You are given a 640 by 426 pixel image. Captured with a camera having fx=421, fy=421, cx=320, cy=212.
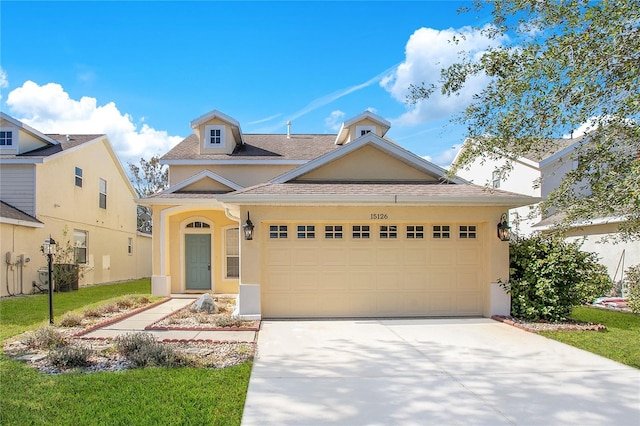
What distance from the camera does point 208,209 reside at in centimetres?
1402

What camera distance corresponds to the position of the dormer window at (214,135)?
53.0 feet

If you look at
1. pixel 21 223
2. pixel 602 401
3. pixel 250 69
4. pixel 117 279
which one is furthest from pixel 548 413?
pixel 117 279

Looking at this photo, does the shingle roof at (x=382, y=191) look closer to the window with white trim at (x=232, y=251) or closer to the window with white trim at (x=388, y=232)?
the window with white trim at (x=388, y=232)

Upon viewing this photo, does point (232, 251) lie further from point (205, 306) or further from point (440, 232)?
point (440, 232)

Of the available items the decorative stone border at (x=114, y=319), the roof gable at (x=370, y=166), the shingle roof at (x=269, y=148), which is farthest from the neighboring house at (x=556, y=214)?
the decorative stone border at (x=114, y=319)

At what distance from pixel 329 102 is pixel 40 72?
9149 millimetres

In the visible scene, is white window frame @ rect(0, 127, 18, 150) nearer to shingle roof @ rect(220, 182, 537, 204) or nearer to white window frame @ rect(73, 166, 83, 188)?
white window frame @ rect(73, 166, 83, 188)

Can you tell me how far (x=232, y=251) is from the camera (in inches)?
564

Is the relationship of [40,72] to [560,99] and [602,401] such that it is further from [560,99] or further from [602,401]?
[602,401]

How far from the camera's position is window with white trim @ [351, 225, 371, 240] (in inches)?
380

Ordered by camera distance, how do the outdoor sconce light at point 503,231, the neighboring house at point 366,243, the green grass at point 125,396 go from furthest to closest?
1. the outdoor sconce light at point 503,231
2. the neighboring house at point 366,243
3. the green grass at point 125,396

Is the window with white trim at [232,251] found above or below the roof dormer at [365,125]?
below

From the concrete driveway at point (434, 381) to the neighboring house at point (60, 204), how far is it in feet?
34.2

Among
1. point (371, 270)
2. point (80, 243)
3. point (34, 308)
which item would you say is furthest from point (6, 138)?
point (371, 270)
